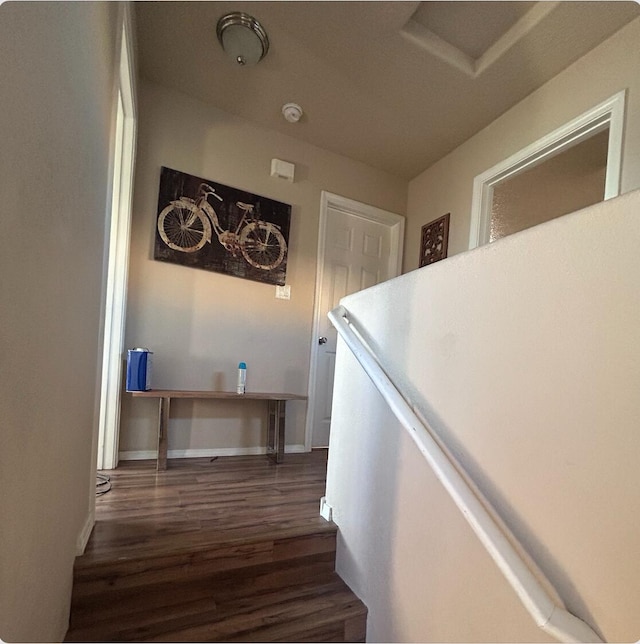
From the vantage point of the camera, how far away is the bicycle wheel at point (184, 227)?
2.65m

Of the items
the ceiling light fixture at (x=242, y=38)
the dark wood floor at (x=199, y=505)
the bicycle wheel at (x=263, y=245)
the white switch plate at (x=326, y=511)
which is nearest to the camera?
the dark wood floor at (x=199, y=505)

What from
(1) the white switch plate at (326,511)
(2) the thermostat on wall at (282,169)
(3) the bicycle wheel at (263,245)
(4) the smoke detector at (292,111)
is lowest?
(1) the white switch plate at (326,511)

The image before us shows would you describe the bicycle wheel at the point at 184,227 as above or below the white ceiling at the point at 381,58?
below

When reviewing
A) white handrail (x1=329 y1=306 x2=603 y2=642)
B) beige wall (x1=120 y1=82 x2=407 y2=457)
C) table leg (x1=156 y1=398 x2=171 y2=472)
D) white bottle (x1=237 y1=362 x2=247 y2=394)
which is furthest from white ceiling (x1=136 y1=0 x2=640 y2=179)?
table leg (x1=156 y1=398 x2=171 y2=472)

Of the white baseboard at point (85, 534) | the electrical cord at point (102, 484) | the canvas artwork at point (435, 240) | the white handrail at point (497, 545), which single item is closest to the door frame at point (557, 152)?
the canvas artwork at point (435, 240)

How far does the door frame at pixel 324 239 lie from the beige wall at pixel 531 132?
0.35ft

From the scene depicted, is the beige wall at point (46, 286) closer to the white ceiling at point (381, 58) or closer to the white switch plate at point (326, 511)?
the white switch plate at point (326, 511)

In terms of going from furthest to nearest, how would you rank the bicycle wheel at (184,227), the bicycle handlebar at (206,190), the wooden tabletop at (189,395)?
the bicycle handlebar at (206,190)
the bicycle wheel at (184,227)
the wooden tabletop at (189,395)

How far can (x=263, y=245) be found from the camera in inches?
117

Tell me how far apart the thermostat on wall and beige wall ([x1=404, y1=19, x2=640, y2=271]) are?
4.32 ft

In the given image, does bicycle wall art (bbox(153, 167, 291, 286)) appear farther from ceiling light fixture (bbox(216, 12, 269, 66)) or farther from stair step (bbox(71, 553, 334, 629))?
stair step (bbox(71, 553, 334, 629))

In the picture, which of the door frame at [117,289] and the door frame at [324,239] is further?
the door frame at [324,239]

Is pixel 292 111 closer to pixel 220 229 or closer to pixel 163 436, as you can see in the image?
pixel 220 229

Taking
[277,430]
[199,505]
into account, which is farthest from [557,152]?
[199,505]
